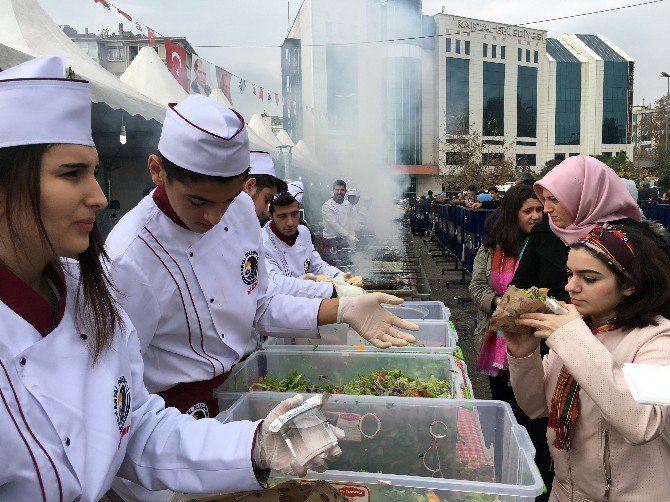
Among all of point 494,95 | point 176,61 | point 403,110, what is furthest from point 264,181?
point 494,95

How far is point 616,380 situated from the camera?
4.89 feet

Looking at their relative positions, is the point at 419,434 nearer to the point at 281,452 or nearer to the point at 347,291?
the point at 281,452

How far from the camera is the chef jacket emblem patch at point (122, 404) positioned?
1.11 meters

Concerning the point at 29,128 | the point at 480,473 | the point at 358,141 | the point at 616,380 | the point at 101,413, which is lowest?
the point at 480,473

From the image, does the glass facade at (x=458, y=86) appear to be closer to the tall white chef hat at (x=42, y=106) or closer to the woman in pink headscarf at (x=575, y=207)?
the woman in pink headscarf at (x=575, y=207)

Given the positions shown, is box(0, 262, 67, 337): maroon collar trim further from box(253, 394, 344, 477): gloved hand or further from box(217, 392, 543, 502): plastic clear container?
box(217, 392, 543, 502): plastic clear container

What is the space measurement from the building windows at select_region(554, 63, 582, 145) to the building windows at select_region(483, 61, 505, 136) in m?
9.75

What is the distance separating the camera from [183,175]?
5.32 ft

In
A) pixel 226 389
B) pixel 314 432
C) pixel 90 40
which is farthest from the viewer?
pixel 90 40

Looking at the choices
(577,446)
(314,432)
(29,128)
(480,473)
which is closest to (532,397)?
(577,446)

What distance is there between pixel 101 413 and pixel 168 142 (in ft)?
3.02

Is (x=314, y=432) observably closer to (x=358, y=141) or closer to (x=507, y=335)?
(x=507, y=335)

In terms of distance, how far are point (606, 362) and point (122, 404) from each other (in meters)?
1.35

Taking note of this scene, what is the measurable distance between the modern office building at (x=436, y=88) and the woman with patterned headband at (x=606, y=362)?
651 inches
